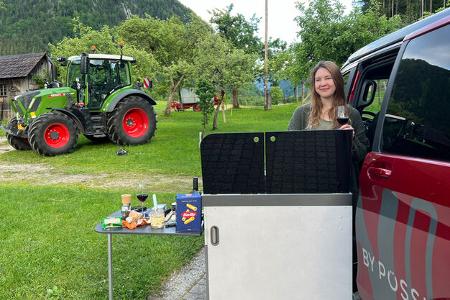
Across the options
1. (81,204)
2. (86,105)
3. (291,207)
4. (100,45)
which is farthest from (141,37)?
(291,207)

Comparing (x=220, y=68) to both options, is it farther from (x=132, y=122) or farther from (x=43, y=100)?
(x=43, y=100)

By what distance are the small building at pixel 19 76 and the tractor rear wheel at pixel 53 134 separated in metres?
17.4

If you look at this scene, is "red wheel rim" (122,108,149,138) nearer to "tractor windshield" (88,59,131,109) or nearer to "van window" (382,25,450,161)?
"tractor windshield" (88,59,131,109)

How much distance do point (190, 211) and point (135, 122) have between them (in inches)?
476

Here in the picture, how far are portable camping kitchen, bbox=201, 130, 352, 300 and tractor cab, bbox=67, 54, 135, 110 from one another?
11626 mm

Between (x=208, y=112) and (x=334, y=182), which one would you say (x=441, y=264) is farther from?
(x=208, y=112)

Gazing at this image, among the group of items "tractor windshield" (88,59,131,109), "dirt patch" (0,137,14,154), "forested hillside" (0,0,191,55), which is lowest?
"dirt patch" (0,137,14,154)

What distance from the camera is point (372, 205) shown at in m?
2.27

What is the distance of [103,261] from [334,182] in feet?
9.53

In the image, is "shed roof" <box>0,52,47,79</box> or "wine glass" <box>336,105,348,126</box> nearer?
"wine glass" <box>336,105,348,126</box>

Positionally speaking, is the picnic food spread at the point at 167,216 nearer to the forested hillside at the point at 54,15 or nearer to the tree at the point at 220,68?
the tree at the point at 220,68

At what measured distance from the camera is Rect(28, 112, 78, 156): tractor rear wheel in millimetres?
12680

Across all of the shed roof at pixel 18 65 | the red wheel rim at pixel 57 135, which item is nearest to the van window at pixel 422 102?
the red wheel rim at pixel 57 135

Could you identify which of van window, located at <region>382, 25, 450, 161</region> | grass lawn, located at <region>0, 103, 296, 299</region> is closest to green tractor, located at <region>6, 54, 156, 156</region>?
grass lawn, located at <region>0, 103, 296, 299</region>
